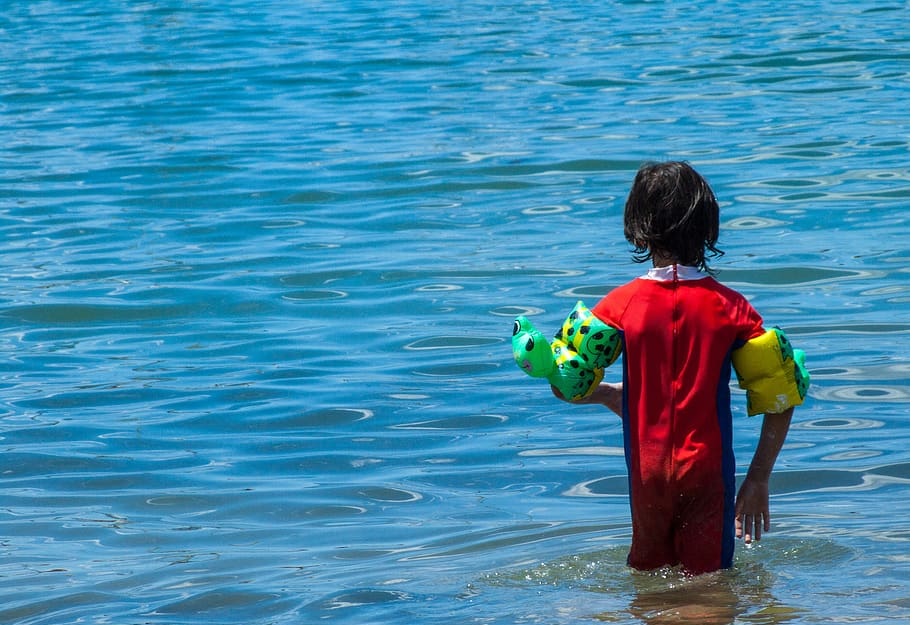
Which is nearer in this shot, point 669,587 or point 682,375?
point 682,375

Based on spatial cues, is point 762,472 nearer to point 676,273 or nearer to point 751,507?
point 751,507

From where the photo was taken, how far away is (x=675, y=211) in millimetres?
4168

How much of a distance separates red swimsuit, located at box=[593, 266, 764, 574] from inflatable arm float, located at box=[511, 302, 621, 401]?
46 millimetres

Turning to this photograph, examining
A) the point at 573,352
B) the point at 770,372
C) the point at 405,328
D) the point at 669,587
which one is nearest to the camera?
the point at 770,372

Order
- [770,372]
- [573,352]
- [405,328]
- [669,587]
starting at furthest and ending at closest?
[405,328] → [669,587] → [573,352] → [770,372]

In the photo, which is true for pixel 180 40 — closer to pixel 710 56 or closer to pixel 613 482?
pixel 710 56

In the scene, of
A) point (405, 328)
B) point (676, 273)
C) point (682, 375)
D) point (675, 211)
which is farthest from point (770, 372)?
point (405, 328)

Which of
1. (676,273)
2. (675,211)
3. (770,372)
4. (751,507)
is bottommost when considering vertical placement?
(751,507)

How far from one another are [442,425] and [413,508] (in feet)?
3.41

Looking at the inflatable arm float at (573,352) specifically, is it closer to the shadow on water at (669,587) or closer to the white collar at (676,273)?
the white collar at (676,273)

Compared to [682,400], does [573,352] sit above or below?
above

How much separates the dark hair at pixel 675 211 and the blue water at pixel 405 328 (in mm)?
952

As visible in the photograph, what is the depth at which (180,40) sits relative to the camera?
78.5 ft

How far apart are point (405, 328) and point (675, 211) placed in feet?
15.2
